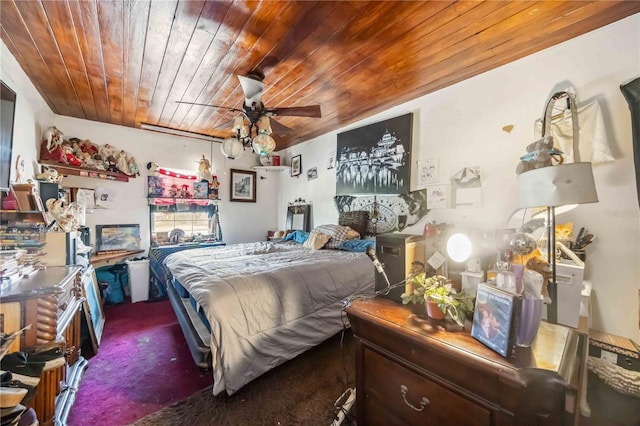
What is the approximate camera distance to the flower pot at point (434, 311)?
36.8 inches

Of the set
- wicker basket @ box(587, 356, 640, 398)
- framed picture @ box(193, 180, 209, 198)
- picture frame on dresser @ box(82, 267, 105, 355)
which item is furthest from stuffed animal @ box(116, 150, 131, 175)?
wicker basket @ box(587, 356, 640, 398)

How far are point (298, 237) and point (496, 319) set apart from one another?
316 centimetres

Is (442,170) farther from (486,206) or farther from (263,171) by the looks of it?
(263,171)

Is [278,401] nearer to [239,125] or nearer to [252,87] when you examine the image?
[239,125]

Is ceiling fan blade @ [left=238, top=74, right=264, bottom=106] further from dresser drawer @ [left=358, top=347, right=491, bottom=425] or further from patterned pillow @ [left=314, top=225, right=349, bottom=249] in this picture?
dresser drawer @ [left=358, top=347, right=491, bottom=425]

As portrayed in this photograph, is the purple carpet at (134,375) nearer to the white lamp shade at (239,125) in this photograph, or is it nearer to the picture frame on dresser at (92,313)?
the picture frame on dresser at (92,313)

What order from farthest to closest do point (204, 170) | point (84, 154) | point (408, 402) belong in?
point (204, 170)
point (84, 154)
point (408, 402)

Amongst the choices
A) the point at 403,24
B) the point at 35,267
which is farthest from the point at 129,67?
the point at 403,24

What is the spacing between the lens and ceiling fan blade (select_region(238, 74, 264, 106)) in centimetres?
220

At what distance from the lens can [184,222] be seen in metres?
4.23

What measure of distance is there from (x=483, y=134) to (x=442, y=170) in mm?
459

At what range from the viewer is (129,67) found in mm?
2113

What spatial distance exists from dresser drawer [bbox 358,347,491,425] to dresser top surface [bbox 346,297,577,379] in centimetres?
15

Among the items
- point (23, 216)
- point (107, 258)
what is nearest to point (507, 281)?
point (23, 216)
